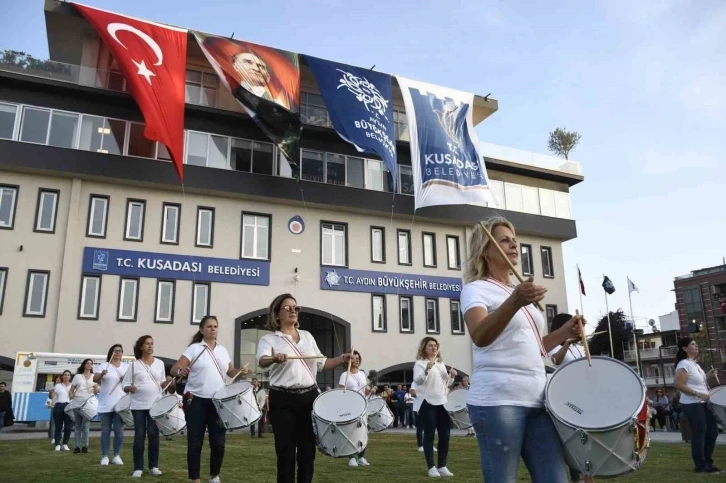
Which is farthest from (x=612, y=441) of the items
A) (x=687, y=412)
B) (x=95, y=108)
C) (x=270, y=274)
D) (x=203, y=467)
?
(x=95, y=108)

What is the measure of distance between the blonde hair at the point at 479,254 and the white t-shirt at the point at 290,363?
8.95 feet

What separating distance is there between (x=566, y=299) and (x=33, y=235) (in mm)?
29960

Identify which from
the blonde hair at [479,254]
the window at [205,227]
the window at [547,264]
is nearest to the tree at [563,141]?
the window at [547,264]

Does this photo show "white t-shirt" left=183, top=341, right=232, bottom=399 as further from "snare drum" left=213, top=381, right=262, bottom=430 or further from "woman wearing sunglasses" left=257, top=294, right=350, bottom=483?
"woman wearing sunglasses" left=257, top=294, right=350, bottom=483

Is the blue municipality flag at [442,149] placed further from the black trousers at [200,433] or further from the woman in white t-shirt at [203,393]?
the black trousers at [200,433]

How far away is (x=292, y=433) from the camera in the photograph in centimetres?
594

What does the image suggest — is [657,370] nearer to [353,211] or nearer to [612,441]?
[353,211]

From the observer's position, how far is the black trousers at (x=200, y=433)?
7828 mm

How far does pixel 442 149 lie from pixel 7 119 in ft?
63.0

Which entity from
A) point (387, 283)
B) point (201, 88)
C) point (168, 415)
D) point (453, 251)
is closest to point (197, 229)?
point (201, 88)

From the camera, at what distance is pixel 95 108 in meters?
28.6

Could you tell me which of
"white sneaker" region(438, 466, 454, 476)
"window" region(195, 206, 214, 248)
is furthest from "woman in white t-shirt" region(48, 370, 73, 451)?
"window" region(195, 206, 214, 248)

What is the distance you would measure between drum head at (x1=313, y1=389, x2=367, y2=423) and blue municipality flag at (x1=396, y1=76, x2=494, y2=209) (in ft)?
66.7

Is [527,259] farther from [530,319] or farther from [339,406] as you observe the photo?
[530,319]
